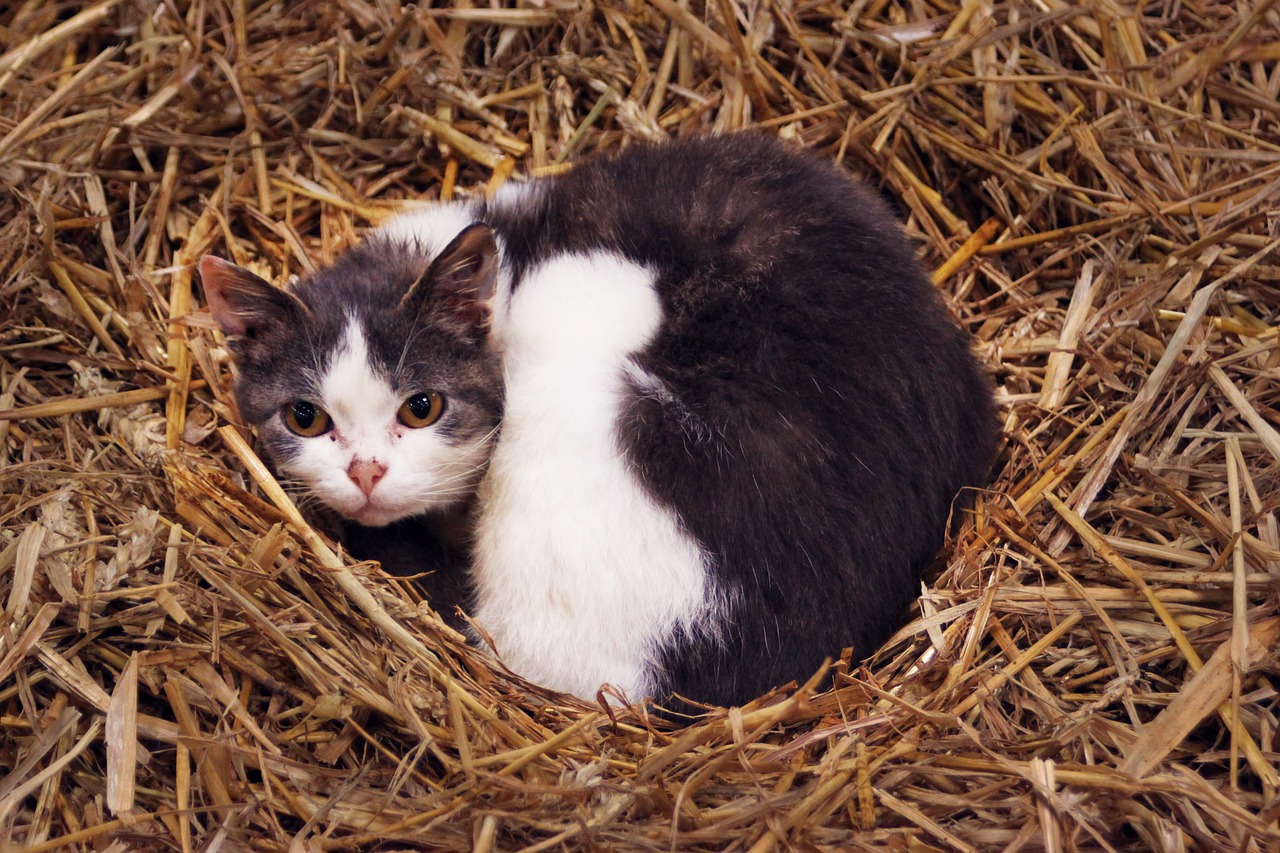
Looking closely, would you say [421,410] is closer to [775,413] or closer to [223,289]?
[223,289]

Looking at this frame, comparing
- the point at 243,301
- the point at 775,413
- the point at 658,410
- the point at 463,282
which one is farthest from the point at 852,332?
the point at 243,301

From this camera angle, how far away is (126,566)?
2.45 metres

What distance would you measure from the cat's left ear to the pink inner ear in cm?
44

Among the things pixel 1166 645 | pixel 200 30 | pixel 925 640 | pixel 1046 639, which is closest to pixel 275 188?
pixel 200 30

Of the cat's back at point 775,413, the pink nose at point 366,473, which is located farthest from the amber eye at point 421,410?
the cat's back at point 775,413

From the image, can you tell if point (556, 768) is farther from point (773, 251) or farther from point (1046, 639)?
point (773, 251)

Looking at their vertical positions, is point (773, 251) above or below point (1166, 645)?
above

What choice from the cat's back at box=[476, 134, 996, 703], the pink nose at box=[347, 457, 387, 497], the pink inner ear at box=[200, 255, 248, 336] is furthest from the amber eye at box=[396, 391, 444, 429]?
the pink inner ear at box=[200, 255, 248, 336]

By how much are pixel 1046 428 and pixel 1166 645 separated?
0.78 metres

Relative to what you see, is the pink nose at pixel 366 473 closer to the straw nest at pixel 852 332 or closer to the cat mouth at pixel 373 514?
the cat mouth at pixel 373 514

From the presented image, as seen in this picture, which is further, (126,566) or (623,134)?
(623,134)

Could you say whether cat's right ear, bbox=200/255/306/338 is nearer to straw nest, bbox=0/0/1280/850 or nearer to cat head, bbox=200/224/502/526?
cat head, bbox=200/224/502/526

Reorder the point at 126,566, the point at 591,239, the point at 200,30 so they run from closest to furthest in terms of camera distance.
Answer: the point at 126,566, the point at 591,239, the point at 200,30

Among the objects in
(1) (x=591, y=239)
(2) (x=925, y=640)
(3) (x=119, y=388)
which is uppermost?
(1) (x=591, y=239)
